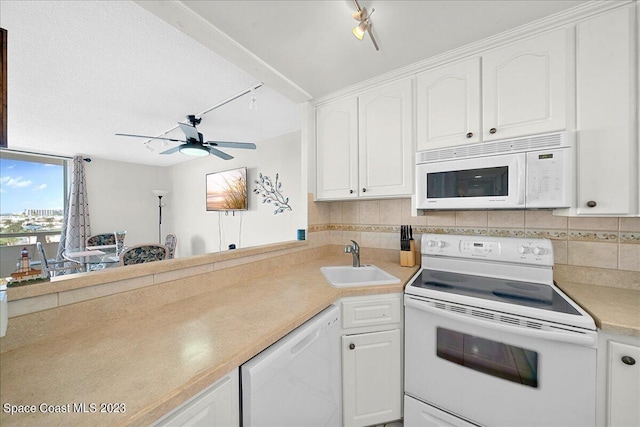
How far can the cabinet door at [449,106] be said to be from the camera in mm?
1400

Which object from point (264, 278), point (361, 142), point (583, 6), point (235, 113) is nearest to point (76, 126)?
point (235, 113)

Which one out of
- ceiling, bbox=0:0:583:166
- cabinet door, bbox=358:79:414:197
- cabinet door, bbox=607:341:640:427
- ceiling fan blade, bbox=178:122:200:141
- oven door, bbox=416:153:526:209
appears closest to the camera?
cabinet door, bbox=607:341:640:427

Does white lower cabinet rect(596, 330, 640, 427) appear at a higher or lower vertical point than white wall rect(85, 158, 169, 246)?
lower

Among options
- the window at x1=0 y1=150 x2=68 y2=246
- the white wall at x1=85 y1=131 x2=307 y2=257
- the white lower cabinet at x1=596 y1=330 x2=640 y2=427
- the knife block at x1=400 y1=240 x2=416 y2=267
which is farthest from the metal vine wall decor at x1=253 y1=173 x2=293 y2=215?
the window at x1=0 y1=150 x2=68 y2=246

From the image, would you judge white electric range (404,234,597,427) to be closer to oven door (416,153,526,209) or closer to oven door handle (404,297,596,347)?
oven door handle (404,297,596,347)

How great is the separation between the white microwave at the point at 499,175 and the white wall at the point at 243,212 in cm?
102

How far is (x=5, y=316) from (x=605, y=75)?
90.6 inches

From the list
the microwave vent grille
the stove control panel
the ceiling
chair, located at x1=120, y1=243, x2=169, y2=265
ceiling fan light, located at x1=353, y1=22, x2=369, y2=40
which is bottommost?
chair, located at x1=120, y1=243, x2=169, y2=265

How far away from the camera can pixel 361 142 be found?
72.2 inches

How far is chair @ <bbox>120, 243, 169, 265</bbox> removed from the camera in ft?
7.57

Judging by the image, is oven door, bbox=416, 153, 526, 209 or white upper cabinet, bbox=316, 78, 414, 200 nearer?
oven door, bbox=416, 153, 526, 209

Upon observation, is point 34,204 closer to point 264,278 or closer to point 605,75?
point 264,278

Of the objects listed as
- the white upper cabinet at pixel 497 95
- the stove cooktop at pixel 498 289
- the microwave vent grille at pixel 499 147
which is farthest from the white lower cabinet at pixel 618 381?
the white upper cabinet at pixel 497 95

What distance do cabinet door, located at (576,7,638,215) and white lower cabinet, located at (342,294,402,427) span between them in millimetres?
1080
